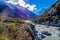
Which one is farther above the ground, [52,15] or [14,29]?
[52,15]

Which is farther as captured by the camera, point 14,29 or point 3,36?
point 14,29

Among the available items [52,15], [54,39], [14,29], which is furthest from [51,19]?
[14,29]

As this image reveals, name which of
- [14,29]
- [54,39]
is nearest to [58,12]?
[54,39]

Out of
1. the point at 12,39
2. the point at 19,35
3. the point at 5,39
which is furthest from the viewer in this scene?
the point at 19,35

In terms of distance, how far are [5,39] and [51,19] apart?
72220 mm

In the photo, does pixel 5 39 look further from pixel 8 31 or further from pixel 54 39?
pixel 54 39

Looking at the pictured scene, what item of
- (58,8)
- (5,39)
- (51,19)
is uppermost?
(58,8)

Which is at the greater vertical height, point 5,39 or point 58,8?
point 58,8

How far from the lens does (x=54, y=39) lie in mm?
29359

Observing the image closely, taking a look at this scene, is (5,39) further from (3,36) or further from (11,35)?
(11,35)

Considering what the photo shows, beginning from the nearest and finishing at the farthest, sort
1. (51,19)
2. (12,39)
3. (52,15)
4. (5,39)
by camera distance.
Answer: (5,39) → (12,39) → (51,19) → (52,15)

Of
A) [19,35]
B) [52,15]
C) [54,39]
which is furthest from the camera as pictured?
[52,15]

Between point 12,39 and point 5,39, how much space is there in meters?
0.62

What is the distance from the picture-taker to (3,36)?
25.0ft
